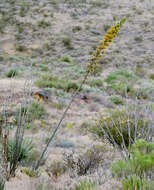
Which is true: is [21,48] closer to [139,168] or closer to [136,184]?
[139,168]

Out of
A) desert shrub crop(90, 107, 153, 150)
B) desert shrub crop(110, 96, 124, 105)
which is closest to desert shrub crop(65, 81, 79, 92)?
desert shrub crop(110, 96, 124, 105)

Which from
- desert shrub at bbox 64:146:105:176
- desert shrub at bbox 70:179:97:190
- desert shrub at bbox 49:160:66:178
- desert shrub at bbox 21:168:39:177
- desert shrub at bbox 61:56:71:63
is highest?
desert shrub at bbox 70:179:97:190

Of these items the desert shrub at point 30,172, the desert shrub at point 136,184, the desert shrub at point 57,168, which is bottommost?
the desert shrub at point 57,168

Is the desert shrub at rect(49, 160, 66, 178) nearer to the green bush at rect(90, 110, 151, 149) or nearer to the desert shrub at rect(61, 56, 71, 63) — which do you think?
the green bush at rect(90, 110, 151, 149)

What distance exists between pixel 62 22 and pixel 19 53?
Result: 514 cm

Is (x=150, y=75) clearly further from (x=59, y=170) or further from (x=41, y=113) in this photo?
(x=59, y=170)

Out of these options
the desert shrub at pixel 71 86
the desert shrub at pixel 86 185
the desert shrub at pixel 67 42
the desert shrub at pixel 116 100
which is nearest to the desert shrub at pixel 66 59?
the desert shrub at pixel 67 42

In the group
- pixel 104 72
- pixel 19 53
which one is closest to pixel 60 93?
pixel 104 72

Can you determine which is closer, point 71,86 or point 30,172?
point 30,172

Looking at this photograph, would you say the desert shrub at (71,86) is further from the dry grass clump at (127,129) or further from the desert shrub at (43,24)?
the desert shrub at (43,24)

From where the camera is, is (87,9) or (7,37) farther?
(87,9)

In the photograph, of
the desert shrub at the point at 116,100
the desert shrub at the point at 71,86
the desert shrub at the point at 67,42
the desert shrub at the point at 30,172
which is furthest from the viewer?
the desert shrub at the point at 67,42

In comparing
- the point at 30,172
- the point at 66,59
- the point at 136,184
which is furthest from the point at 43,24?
the point at 136,184

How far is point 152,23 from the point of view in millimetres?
17453
